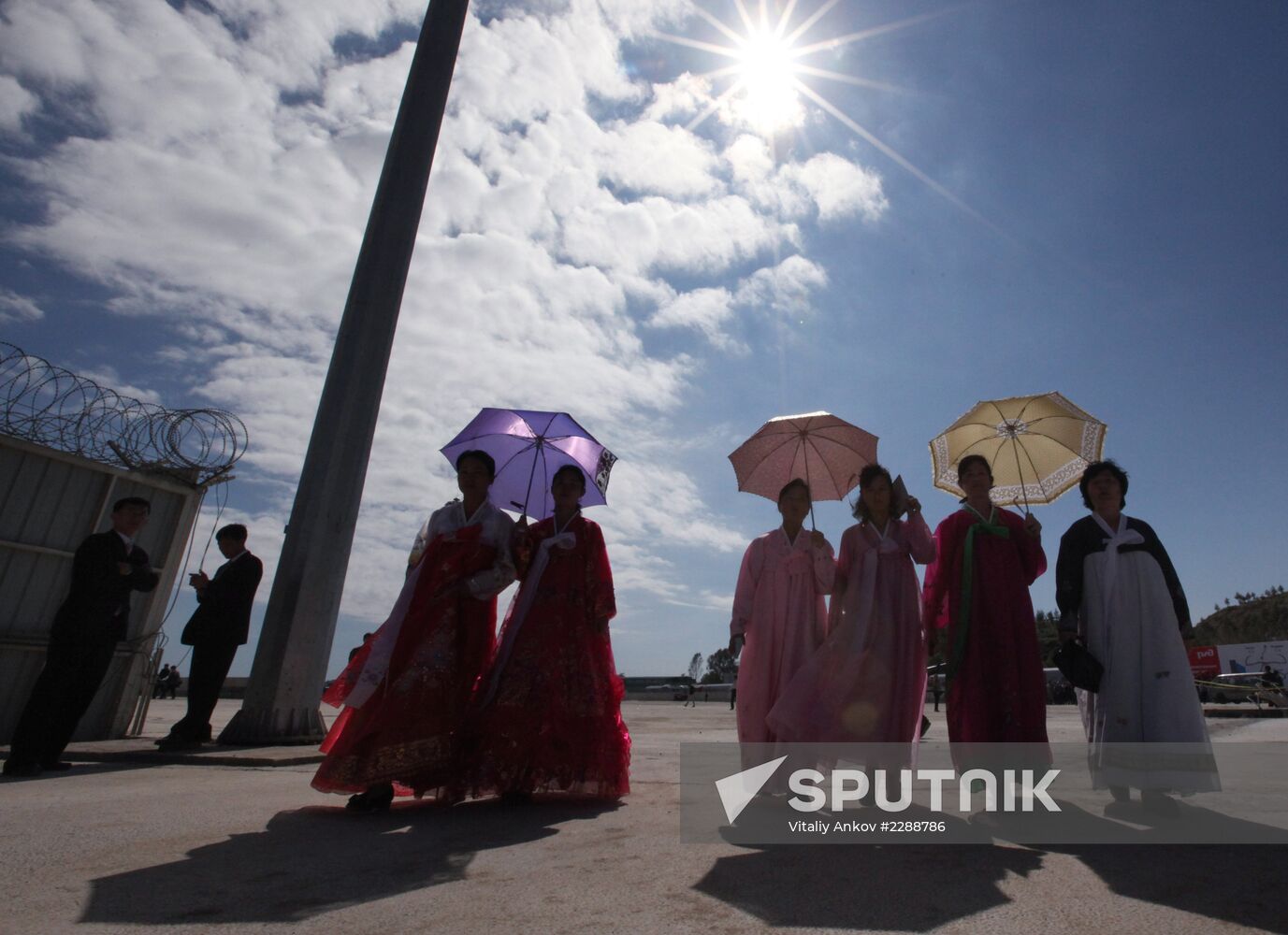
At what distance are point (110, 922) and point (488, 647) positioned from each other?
2379 mm

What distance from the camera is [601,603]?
4.34 meters

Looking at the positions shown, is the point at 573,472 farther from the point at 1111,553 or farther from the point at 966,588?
the point at 1111,553

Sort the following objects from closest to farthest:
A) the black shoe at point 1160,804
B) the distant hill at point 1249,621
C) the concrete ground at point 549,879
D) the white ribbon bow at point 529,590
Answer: the concrete ground at point 549,879, the black shoe at point 1160,804, the white ribbon bow at point 529,590, the distant hill at point 1249,621

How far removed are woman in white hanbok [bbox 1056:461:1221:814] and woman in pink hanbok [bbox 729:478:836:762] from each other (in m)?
1.23

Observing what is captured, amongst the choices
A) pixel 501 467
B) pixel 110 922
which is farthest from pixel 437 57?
pixel 110 922

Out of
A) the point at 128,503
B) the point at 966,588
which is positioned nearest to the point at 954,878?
the point at 966,588

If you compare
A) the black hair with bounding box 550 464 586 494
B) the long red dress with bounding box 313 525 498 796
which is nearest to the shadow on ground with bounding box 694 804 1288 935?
the long red dress with bounding box 313 525 498 796

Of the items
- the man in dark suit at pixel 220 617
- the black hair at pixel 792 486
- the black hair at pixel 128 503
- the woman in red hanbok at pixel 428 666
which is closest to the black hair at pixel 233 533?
the man in dark suit at pixel 220 617

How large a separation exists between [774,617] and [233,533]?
468 cm

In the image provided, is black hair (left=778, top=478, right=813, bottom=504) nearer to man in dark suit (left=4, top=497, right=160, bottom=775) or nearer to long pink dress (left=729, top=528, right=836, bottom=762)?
long pink dress (left=729, top=528, right=836, bottom=762)

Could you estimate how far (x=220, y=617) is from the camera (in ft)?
20.5

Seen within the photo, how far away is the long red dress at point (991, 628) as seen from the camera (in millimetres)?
3854

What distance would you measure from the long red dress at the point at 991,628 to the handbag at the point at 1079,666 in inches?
5.1

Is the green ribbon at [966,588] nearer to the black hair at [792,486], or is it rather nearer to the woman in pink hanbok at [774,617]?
the woman in pink hanbok at [774,617]
